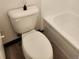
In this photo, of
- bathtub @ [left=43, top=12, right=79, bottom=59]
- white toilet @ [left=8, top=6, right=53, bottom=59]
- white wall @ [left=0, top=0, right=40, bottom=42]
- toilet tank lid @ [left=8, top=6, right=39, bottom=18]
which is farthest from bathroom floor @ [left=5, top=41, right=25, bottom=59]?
toilet tank lid @ [left=8, top=6, right=39, bottom=18]

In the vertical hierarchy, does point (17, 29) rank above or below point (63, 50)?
above

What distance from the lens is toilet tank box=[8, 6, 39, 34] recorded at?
1.62 m

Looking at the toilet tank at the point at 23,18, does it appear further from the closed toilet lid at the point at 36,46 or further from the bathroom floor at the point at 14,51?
the bathroom floor at the point at 14,51

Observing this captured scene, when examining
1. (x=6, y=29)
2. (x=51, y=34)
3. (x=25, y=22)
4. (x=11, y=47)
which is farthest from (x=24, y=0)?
(x=11, y=47)

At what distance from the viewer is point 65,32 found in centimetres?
168

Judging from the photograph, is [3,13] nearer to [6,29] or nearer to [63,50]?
[6,29]

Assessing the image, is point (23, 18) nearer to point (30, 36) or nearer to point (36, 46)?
point (30, 36)

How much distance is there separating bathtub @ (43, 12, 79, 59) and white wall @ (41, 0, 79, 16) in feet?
0.26

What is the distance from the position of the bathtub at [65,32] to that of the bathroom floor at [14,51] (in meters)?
0.54

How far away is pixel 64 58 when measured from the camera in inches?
69.6

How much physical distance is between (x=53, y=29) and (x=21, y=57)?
67cm

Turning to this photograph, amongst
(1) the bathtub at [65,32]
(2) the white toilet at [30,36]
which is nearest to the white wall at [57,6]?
(1) the bathtub at [65,32]

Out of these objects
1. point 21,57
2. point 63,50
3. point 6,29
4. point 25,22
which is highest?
point 25,22

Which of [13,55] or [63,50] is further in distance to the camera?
[13,55]
